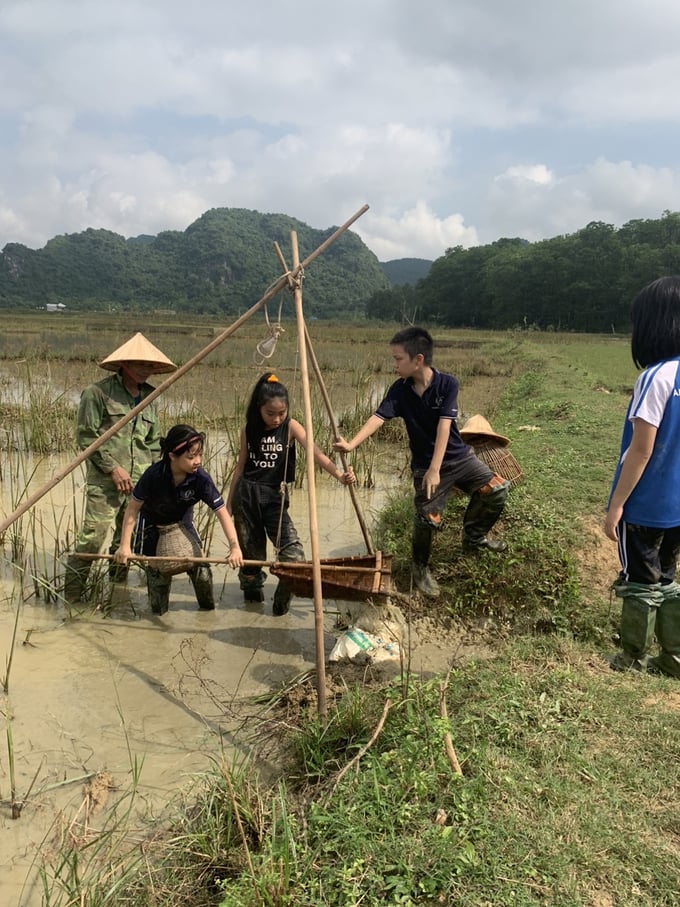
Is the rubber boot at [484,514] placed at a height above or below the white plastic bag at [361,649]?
above

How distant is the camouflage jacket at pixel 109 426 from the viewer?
3.96 meters

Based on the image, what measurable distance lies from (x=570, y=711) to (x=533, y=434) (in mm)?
5110

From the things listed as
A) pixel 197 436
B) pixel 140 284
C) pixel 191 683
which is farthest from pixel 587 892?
pixel 140 284

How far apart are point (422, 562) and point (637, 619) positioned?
1.47 metres

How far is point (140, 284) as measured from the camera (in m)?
70.7

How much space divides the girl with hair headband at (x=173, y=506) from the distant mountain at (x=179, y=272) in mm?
51599

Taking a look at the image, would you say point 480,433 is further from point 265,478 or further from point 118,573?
point 118,573

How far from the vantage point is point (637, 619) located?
266 cm

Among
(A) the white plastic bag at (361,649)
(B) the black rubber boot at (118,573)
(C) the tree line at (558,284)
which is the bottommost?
(A) the white plastic bag at (361,649)

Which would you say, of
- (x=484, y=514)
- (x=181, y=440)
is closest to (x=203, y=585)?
(x=181, y=440)

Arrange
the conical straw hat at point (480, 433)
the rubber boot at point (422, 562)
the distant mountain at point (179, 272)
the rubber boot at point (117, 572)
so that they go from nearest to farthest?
the rubber boot at point (422, 562) → the rubber boot at point (117, 572) → the conical straw hat at point (480, 433) → the distant mountain at point (179, 272)

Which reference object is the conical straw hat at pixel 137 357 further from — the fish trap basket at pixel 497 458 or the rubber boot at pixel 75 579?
the fish trap basket at pixel 497 458

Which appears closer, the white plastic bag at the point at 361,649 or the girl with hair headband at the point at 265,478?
the white plastic bag at the point at 361,649

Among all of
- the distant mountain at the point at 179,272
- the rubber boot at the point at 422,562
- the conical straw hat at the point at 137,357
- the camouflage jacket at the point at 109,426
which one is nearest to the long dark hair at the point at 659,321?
the rubber boot at the point at 422,562
